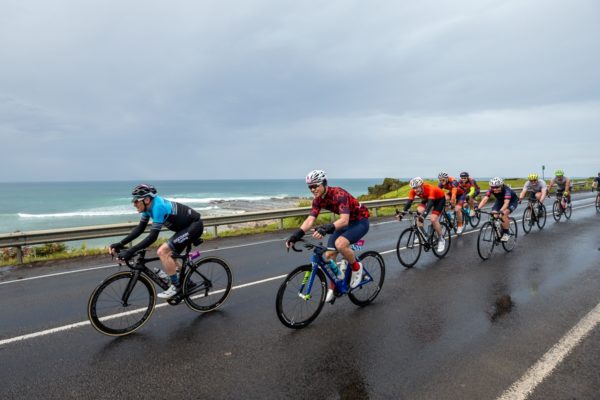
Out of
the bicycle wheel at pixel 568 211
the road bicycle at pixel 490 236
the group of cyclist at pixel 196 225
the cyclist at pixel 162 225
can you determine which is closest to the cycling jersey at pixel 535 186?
the bicycle wheel at pixel 568 211

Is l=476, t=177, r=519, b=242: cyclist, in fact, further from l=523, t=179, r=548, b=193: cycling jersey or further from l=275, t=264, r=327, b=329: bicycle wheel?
l=275, t=264, r=327, b=329: bicycle wheel

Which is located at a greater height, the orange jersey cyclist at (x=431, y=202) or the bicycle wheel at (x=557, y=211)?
the orange jersey cyclist at (x=431, y=202)

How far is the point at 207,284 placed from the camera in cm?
553

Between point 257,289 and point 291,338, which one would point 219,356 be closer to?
point 291,338

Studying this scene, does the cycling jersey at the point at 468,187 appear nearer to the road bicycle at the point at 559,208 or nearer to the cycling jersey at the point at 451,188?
the cycling jersey at the point at 451,188

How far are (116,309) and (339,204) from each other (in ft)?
12.2

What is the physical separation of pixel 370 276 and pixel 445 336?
1555 millimetres

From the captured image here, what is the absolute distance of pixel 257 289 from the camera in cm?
639

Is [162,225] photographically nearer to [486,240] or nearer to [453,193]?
[486,240]

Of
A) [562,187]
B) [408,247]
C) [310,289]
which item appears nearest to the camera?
[310,289]

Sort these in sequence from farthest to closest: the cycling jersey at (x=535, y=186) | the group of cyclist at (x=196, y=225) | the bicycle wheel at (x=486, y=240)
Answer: the cycling jersey at (x=535, y=186) < the bicycle wheel at (x=486, y=240) < the group of cyclist at (x=196, y=225)

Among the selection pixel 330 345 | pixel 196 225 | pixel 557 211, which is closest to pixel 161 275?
pixel 196 225

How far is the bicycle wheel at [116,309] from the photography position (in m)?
4.45

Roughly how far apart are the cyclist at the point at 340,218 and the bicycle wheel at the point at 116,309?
7.68 feet
